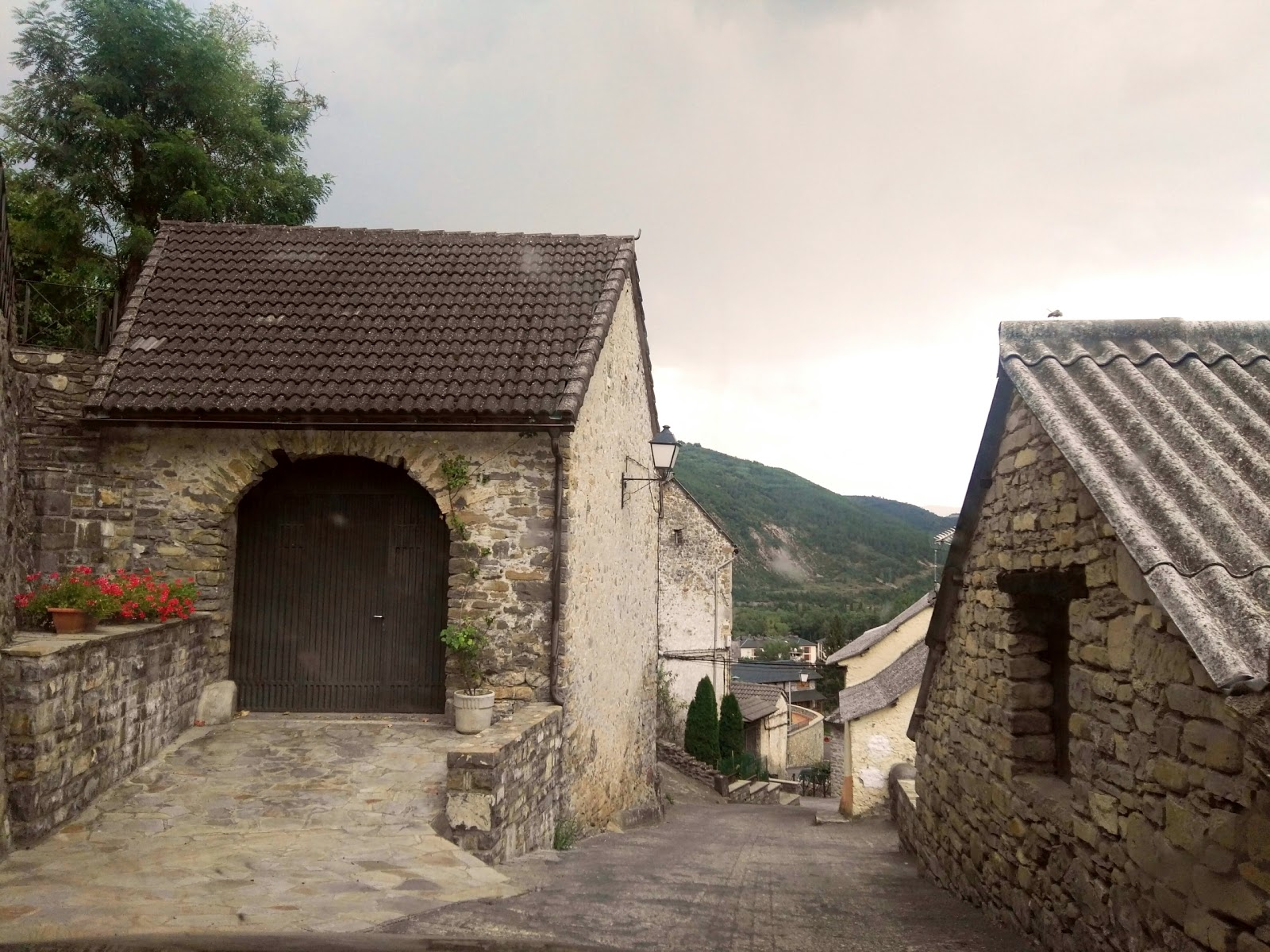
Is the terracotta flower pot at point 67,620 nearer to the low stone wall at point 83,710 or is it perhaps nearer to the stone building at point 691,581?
the low stone wall at point 83,710

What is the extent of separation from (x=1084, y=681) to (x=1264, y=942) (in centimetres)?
162

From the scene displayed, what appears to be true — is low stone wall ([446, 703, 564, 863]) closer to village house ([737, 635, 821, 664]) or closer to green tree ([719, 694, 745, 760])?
Result: green tree ([719, 694, 745, 760])

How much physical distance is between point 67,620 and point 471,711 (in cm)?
336

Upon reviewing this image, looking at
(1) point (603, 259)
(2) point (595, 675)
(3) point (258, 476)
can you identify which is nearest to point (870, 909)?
(2) point (595, 675)

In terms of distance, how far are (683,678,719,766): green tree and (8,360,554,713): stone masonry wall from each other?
63.2ft

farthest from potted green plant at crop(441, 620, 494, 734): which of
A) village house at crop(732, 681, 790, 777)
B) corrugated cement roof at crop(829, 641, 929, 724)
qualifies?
village house at crop(732, 681, 790, 777)

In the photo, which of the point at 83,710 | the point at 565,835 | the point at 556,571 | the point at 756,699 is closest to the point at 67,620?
the point at 83,710

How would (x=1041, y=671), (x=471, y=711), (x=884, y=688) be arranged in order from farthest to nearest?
(x=884, y=688), (x=471, y=711), (x=1041, y=671)

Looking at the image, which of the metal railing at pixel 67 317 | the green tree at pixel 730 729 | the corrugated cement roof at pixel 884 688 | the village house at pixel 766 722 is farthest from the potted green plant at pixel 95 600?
the village house at pixel 766 722

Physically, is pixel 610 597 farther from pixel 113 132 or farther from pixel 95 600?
pixel 113 132

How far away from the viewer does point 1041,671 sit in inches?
207

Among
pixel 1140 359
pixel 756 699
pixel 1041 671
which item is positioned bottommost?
pixel 756 699

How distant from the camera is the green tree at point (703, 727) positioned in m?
27.1

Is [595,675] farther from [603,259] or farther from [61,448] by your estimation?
[61,448]
